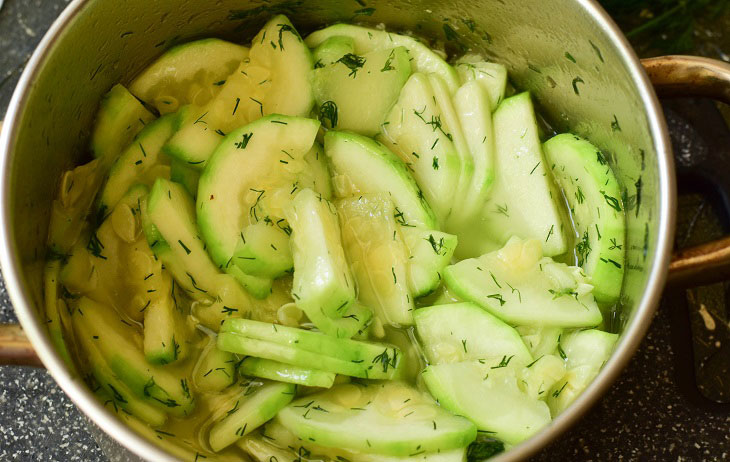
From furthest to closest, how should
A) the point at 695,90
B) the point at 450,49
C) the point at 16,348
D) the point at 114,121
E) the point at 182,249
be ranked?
the point at 450,49
the point at 114,121
the point at 182,249
the point at 695,90
the point at 16,348

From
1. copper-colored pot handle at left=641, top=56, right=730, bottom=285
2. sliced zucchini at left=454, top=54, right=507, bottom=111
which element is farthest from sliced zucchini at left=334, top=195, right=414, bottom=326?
copper-colored pot handle at left=641, top=56, right=730, bottom=285

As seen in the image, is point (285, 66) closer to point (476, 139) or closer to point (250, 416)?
point (476, 139)

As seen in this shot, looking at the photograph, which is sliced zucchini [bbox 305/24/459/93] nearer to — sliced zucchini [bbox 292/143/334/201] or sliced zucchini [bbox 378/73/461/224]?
sliced zucchini [bbox 378/73/461/224]

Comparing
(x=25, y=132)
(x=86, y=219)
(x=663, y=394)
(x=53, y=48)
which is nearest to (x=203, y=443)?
(x=86, y=219)

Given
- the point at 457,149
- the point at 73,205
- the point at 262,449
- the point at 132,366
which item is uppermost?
the point at 457,149

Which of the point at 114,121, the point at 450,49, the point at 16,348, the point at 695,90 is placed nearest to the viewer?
the point at 16,348

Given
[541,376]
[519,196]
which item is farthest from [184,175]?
[541,376]
